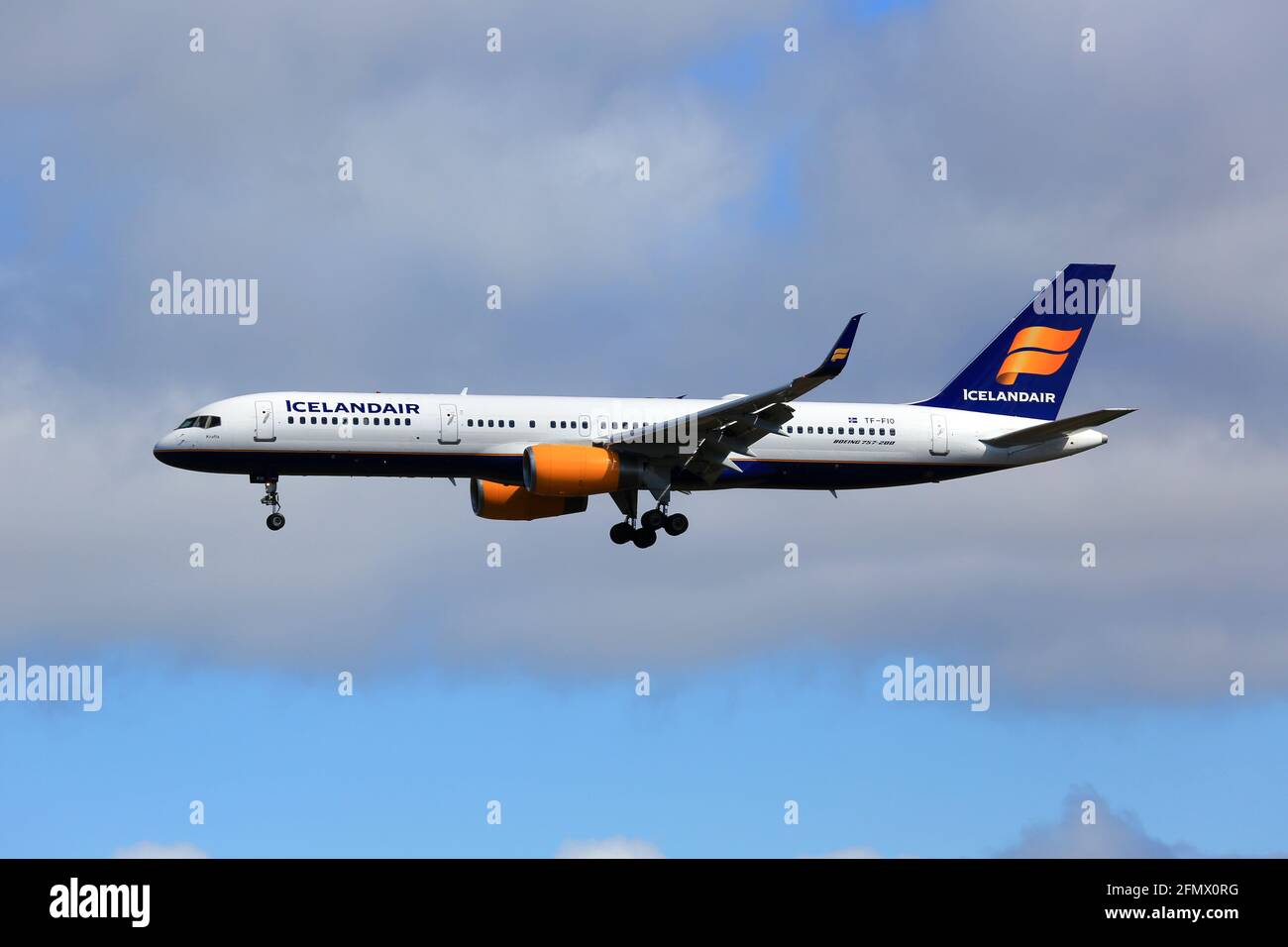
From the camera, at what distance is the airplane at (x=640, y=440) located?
205ft

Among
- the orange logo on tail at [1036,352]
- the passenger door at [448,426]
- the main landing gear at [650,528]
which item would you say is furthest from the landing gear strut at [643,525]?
the orange logo on tail at [1036,352]

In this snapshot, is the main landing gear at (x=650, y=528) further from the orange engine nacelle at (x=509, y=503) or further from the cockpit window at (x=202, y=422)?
the cockpit window at (x=202, y=422)

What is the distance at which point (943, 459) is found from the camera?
68875 millimetres

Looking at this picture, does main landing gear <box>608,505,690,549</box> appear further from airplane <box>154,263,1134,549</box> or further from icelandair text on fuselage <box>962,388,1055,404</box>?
icelandair text on fuselage <box>962,388,1055,404</box>

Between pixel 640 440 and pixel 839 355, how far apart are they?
9743 millimetres

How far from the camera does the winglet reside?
55.9 metres

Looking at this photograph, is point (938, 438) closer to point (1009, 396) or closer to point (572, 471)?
point (1009, 396)

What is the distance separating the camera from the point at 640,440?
63844mm

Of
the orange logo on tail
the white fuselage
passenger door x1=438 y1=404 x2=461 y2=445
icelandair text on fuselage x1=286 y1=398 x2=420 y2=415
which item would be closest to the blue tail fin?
the orange logo on tail

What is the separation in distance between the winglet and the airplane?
0.05 meters

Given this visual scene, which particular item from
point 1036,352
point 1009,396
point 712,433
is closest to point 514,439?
point 712,433

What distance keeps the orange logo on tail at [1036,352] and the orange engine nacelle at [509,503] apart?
16.5 metres

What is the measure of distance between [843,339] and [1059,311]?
2084 cm
